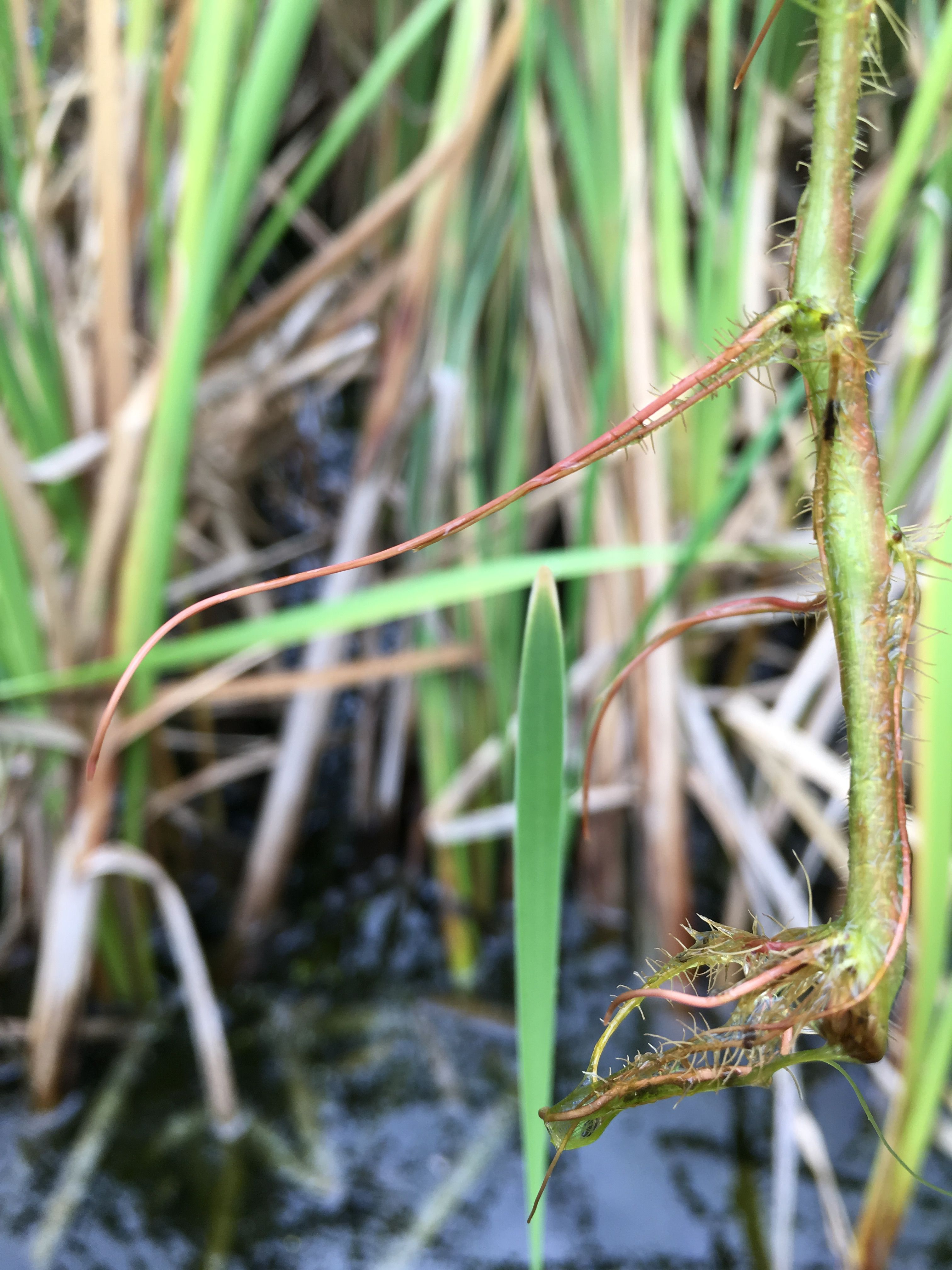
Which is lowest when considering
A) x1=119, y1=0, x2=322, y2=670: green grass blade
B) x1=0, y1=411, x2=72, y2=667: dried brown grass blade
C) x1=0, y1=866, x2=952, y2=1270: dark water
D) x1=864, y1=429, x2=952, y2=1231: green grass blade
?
x1=0, y1=866, x2=952, y2=1270: dark water

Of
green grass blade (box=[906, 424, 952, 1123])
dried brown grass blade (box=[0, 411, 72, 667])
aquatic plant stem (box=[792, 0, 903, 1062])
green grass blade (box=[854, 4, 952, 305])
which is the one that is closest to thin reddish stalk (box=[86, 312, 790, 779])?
aquatic plant stem (box=[792, 0, 903, 1062])

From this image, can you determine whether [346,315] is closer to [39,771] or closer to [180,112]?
[180,112]

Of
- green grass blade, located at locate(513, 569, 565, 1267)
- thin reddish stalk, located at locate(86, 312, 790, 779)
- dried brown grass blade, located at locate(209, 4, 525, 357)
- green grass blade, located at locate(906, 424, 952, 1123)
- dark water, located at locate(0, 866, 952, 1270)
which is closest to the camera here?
thin reddish stalk, located at locate(86, 312, 790, 779)

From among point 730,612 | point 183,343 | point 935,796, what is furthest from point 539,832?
point 183,343

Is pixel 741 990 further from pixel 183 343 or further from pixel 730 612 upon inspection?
pixel 183 343

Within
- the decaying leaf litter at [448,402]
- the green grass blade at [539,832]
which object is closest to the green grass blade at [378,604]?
the decaying leaf litter at [448,402]

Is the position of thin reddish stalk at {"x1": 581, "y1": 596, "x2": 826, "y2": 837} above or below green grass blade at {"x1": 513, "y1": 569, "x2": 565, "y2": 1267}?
above

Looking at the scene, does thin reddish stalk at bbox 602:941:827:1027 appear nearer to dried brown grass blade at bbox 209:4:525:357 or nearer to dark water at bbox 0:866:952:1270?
dark water at bbox 0:866:952:1270

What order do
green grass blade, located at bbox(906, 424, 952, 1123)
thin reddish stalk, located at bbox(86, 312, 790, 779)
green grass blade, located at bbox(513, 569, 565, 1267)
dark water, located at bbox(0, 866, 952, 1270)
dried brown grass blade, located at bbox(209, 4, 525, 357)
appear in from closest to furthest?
thin reddish stalk, located at bbox(86, 312, 790, 779) < green grass blade, located at bbox(513, 569, 565, 1267) < green grass blade, located at bbox(906, 424, 952, 1123) < dark water, located at bbox(0, 866, 952, 1270) < dried brown grass blade, located at bbox(209, 4, 525, 357)
